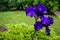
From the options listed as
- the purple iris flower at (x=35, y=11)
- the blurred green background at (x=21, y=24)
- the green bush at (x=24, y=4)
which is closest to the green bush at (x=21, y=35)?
the blurred green background at (x=21, y=24)

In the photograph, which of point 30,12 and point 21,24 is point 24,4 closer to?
point 21,24

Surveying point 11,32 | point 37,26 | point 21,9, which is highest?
point 37,26

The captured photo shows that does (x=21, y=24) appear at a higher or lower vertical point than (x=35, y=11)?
lower

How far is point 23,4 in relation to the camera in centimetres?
1034

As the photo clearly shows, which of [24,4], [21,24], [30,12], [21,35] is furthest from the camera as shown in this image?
[24,4]

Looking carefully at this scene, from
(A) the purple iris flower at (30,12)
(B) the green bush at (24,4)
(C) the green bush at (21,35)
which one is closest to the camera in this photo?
(A) the purple iris flower at (30,12)

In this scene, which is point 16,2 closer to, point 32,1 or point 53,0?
point 32,1

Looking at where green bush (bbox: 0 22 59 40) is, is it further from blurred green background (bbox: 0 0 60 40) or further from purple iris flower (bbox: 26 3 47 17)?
purple iris flower (bbox: 26 3 47 17)

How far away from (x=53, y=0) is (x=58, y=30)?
363 centimetres

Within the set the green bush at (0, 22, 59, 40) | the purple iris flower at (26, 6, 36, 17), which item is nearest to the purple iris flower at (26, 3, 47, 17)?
the purple iris flower at (26, 6, 36, 17)

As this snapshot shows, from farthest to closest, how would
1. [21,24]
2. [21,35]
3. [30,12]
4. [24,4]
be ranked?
[24,4] → [21,24] → [21,35] → [30,12]

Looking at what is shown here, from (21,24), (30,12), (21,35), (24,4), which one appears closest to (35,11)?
(30,12)

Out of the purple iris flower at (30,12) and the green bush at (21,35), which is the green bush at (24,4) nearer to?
the green bush at (21,35)

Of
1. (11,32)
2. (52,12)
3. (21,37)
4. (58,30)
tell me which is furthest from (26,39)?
(52,12)
